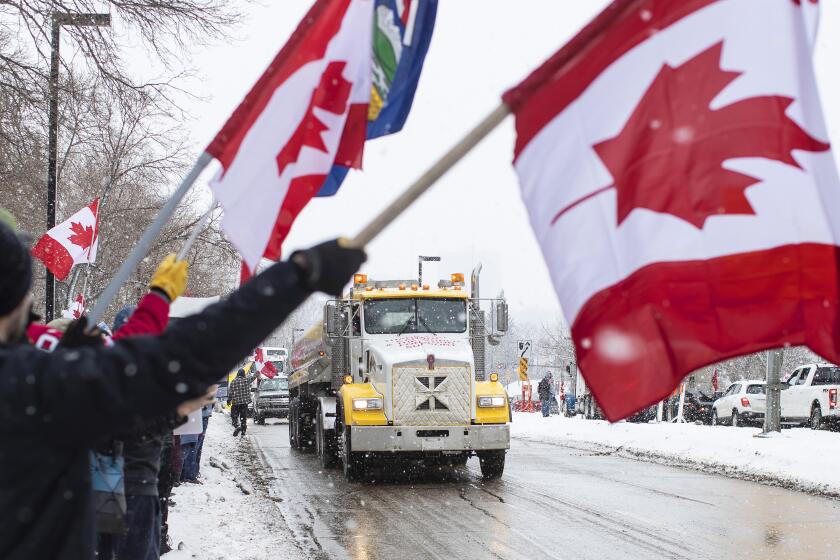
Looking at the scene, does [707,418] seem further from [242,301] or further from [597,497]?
[242,301]

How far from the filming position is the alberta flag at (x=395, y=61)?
4625 mm

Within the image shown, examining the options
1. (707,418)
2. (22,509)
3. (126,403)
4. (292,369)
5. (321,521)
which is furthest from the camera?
(707,418)

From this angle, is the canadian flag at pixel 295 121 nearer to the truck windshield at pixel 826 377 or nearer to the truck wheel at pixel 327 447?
the truck wheel at pixel 327 447

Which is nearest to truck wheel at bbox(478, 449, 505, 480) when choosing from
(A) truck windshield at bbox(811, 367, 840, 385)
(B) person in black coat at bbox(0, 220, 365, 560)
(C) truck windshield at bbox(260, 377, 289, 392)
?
(B) person in black coat at bbox(0, 220, 365, 560)

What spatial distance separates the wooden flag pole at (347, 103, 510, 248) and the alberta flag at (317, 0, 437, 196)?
1.68 meters

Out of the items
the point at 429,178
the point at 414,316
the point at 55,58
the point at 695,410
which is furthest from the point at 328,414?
the point at 695,410

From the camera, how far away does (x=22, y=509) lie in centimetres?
220

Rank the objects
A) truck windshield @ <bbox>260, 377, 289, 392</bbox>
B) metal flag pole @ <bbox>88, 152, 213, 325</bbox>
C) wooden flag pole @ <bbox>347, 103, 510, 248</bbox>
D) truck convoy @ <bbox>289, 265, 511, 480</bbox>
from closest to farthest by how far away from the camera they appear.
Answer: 1. wooden flag pole @ <bbox>347, 103, 510, 248</bbox>
2. metal flag pole @ <bbox>88, 152, 213, 325</bbox>
3. truck convoy @ <bbox>289, 265, 511, 480</bbox>
4. truck windshield @ <bbox>260, 377, 289, 392</bbox>

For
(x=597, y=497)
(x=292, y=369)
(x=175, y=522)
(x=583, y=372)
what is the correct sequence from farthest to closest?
1. (x=292, y=369)
2. (x=597, y=497)
3. (x=175, y=522)
4. (x=583, y=372)

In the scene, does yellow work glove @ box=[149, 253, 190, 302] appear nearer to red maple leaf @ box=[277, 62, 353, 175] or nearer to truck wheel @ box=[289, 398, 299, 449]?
red maple leaf @ box=[277, 62, 353, 175]

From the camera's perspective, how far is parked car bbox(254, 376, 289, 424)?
37625mm

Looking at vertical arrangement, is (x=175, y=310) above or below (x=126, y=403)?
above

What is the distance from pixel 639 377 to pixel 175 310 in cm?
791

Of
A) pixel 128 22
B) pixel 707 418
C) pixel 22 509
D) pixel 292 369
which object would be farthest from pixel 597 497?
pixel 707 418
